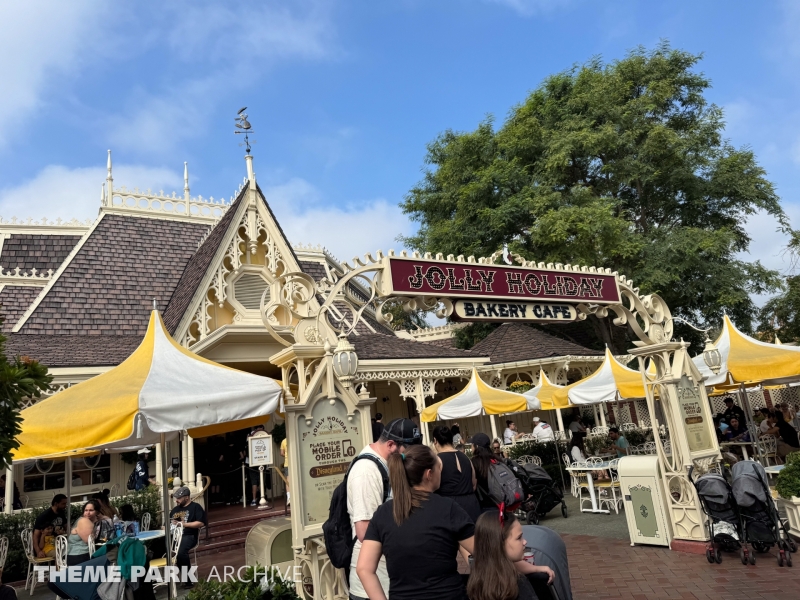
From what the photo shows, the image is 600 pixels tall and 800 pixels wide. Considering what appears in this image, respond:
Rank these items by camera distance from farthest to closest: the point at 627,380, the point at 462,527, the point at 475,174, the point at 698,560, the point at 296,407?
the point at 475,174
the point at 627,380
the point at 698,560
the point at 296,407
the point at 462,527

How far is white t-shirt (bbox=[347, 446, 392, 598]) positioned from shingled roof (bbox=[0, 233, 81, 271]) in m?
15.6

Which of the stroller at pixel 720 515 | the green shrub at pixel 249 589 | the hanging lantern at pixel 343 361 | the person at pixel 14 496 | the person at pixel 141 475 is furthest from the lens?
the person at pixel 141 475

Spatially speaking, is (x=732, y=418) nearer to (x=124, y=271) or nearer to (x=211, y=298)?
(x=211, y=298)

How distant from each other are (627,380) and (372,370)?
6.63 meters

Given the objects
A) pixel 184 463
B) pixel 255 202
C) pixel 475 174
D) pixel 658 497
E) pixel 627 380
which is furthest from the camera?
pixel 475 174

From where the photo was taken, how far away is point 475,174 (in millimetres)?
23328

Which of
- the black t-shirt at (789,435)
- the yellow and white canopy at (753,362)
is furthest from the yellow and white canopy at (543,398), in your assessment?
the black t-shirt at (789,435)

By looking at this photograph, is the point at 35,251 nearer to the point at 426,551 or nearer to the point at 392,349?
the point at 392,349

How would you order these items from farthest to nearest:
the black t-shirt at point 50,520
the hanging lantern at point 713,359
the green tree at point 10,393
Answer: the hanging lantern at point 713,359
the black t-shirt at point 50,520
the green tree at point 10,393

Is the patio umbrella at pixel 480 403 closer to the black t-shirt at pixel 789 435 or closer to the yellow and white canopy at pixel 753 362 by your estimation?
the yellow and white canopy at pixel 753 362

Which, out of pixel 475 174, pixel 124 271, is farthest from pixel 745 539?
pixel 475 174

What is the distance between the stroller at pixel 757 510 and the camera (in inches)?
229

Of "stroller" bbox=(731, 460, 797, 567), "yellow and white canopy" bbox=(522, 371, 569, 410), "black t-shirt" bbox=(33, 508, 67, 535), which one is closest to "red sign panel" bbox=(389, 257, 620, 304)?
"stroller" bbox=(731, 460, 797, 567)

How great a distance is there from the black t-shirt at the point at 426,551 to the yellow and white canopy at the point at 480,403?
8.58m
